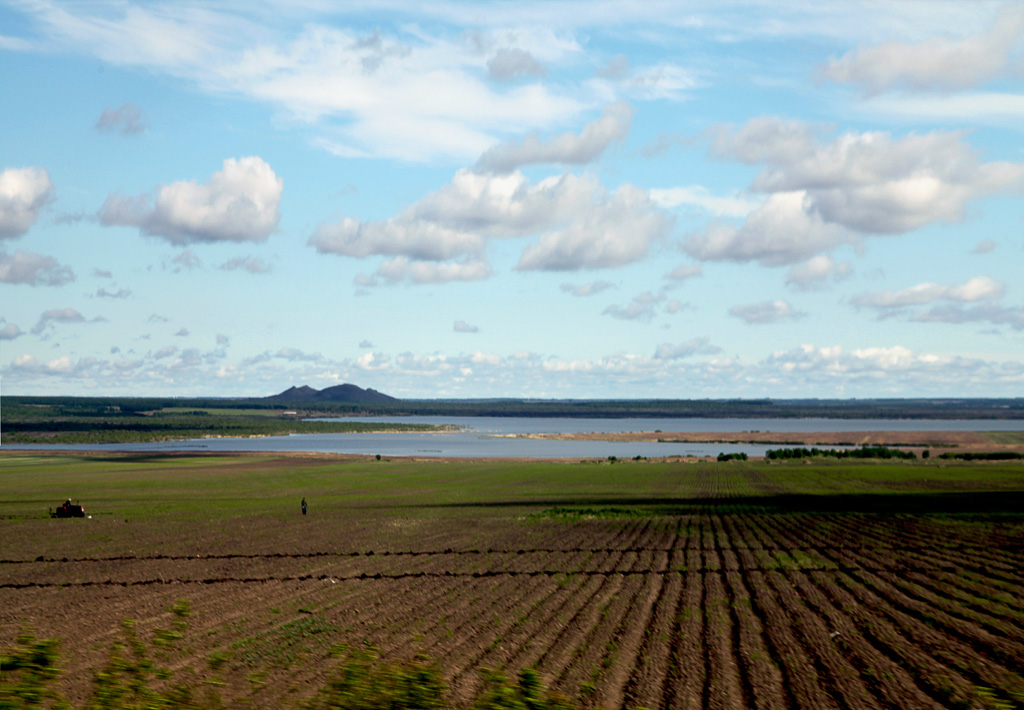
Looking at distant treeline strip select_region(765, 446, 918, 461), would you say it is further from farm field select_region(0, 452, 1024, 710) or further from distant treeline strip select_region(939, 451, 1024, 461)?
farm field select_region(0, 452, 1024, 710)

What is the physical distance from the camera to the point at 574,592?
26.7 metres

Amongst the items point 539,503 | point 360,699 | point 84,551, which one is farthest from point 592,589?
point 539,503

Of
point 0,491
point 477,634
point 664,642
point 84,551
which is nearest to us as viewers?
point 664,642

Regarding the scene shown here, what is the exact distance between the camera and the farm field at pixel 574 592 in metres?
17.0

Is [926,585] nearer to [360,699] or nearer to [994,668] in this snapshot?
[994,668]

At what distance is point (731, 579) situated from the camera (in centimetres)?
2877

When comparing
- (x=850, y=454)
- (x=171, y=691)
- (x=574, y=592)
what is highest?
(x=171, y=691)

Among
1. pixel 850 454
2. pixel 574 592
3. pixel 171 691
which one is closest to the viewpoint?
pixel 171 691

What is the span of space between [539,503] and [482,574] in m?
32.3

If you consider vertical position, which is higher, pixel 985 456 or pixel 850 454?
pixel 985 456

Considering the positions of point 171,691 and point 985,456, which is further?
point 985,456

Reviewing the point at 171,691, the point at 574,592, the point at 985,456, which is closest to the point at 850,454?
the point at 985,456

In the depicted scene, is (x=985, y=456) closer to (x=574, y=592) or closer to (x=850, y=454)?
(x=850, y=454)

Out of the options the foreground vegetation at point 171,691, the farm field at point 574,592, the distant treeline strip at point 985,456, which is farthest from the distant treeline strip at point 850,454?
the foreground vegetation at point 171,691
